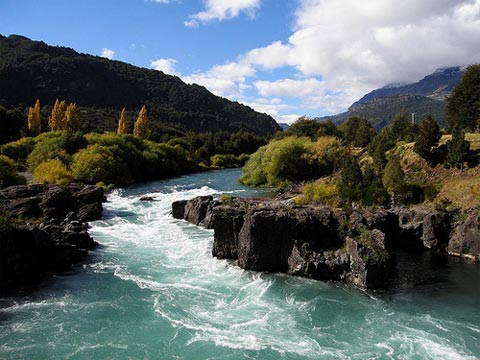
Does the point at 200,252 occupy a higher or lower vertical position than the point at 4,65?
lower

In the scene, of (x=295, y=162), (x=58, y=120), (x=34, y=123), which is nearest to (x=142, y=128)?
(x=58, y=120)

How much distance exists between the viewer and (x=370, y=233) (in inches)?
1192

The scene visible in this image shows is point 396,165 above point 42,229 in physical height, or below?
above

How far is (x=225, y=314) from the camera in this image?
24.4 metres

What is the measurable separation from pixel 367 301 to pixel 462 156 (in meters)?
29.8

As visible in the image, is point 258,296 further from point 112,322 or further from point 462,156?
point 462,156

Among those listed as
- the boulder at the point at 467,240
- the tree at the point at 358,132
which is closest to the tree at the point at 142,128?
the tree at the point at 358,132

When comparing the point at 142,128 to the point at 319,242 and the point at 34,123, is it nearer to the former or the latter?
the point at 34,123

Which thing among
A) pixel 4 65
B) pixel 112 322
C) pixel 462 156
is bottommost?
pixel 112 322

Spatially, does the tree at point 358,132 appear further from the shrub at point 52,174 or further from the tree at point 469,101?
the shrub at point 52,174

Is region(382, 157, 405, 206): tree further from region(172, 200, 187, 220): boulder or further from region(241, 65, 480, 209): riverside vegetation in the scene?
region(172, 200, 187, 220): boulder

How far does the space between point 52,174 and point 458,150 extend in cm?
5739

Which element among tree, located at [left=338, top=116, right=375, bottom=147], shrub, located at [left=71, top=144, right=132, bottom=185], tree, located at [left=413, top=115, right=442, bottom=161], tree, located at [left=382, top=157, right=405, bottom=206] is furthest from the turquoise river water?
tree, located at [left=338, top=116, right=375, bottom=147]

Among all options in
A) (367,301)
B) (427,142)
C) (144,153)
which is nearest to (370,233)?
(367,301)
